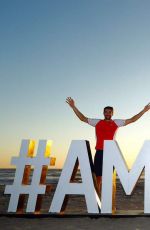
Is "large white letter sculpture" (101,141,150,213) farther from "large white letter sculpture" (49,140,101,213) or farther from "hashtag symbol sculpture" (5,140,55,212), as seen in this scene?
"hashtag symbol sculpture" (5,140,55,212)

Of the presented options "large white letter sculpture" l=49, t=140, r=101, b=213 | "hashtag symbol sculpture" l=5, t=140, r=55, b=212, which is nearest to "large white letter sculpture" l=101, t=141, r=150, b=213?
"large white letter sculpture" l=49, t=140, r=101, b=213

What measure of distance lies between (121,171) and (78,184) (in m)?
0.95

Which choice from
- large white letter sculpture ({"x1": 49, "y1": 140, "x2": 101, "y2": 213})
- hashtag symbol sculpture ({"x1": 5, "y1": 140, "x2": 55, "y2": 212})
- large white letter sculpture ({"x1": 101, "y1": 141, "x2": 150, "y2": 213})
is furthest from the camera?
hashtag symbol sculpture ({"x1": 5, "y1": 140, "x2": 55, "y2": 212})

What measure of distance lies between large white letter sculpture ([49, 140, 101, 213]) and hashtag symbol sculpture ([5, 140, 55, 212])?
→ 365 mm

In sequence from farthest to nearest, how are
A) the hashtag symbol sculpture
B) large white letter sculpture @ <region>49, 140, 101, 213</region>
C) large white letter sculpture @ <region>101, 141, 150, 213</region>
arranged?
1. the hashtag symbol sculpture
2. large white letter sculpture @ <region>49, 140, 101, 213</region>
3. large white letter sculpture @ <region>101, 141, 150, 213</region>

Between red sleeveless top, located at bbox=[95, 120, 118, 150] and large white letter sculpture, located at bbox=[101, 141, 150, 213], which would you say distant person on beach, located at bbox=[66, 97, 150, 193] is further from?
large white letter sculpture, located at bbox=[101, 141, 150, 213]

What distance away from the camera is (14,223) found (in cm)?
672

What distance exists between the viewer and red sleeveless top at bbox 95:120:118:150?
25.8 feet

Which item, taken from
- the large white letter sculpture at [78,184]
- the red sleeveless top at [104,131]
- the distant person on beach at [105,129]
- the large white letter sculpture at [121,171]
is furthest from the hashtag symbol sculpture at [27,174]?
the large white letter sculpture at [121,171]

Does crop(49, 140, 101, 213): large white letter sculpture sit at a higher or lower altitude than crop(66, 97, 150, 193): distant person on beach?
lower

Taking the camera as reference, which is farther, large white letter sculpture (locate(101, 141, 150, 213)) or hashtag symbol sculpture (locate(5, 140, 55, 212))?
hashtag symbol sculpture (locate(5, 140, 55, 212))

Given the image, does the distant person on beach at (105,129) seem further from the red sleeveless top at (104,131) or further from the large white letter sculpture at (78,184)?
the large white letter sculpture at (78,184)

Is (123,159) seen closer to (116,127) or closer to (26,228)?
(116,127)

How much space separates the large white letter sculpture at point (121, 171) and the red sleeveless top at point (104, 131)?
28cm
